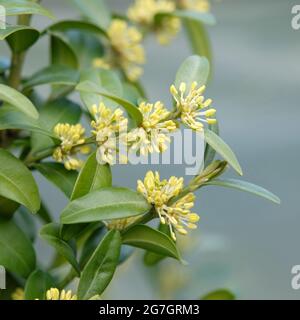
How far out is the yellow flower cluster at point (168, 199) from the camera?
1.90 ft

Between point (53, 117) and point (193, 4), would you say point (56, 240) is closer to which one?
point (53, 117)

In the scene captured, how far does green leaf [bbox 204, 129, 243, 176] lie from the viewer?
1.83 ft

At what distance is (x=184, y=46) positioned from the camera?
6.35 ft

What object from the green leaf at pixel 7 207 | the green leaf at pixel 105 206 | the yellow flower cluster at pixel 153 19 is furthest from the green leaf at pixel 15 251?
the yellow flower cluster at pixel 153 19

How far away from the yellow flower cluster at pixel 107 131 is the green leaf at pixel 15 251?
123mm

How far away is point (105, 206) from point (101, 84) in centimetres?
19

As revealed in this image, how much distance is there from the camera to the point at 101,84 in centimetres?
71

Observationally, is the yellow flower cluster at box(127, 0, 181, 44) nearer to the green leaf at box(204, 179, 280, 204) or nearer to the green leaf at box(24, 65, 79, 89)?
the green leaf at box(24, 65, 79, 89)

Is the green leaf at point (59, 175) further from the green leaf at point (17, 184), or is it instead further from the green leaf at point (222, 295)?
the green leaf at point (222, 295)

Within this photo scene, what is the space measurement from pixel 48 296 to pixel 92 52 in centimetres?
41

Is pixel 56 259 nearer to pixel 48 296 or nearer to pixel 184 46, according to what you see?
pixel 48 296

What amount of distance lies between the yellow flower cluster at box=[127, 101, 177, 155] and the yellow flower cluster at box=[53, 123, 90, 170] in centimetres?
6

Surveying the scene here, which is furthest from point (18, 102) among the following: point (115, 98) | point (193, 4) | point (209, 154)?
point (193, 4)

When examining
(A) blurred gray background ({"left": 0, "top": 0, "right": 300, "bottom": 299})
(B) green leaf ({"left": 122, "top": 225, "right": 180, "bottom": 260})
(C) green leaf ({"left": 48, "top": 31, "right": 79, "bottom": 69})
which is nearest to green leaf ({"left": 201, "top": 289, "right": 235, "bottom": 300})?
(B) green leaf ({"left": 122, "top": 225, "right": 180, "bottom": 260})
